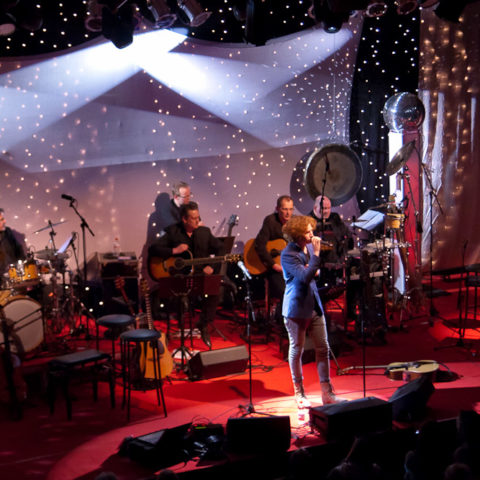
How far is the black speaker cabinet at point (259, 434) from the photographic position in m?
4.82

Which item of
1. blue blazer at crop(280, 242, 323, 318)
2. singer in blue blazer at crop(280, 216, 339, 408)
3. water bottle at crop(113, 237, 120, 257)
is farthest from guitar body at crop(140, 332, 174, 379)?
water bottle at crop(113, 237, 120, 257)

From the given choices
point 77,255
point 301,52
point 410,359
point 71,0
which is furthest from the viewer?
point 301,52

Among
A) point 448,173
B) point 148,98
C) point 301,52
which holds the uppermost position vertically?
point 301,52

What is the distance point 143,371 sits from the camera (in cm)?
673

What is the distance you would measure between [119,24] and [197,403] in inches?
205

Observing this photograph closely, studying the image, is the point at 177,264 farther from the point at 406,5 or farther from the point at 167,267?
Result: the point at 406,5

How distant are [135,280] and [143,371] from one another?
2.74m

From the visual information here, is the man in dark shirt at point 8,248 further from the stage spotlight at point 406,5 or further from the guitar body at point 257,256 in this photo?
the stage spotlight at point 406,5

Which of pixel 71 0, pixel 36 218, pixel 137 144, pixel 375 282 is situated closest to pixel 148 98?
pixel 137 144

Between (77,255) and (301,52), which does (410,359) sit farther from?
(301,52)

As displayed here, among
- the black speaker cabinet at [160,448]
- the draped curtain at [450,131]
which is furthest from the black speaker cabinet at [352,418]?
the draped curtain at [450,131]

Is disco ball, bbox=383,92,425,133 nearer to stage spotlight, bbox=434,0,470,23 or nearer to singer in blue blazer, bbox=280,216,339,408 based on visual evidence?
stage spotlight, bbox=434,0,470,23

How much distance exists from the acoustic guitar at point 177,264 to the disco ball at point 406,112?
4.77m

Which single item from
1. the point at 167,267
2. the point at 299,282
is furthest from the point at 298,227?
the point at 167,267
